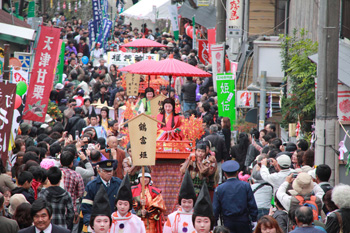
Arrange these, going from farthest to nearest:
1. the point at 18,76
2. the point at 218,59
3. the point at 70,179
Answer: the point at 218,59, the point at 18,76, the point at 70,179

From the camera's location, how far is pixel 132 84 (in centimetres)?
2164

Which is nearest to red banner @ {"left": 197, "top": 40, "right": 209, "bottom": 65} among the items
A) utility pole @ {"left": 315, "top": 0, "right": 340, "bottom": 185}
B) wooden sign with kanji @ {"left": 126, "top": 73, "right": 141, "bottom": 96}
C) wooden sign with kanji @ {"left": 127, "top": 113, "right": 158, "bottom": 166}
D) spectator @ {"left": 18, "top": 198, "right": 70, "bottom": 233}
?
wooden sign with kanji @ {"left": 126, "top": 73, "right": 141, "bottom": 96}

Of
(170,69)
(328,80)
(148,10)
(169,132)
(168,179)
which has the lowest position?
(168,179)

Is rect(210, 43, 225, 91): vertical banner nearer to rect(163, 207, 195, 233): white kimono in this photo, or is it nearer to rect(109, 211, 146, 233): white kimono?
rect(163, 207, 195, 233): white kimono

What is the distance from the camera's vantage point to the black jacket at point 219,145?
47.9ft

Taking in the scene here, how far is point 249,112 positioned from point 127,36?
21.4 metres

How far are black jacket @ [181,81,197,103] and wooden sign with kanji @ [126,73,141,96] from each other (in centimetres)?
160

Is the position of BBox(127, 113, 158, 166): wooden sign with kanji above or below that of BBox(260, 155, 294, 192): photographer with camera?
above

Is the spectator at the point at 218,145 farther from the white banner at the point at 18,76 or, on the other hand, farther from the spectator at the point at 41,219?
the spectator at the point at 41,219

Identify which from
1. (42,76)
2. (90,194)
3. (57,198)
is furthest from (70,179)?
(42,76)

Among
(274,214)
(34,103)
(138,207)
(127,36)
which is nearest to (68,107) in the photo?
(34,103)

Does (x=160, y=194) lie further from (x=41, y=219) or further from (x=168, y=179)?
(x=41, y=219)

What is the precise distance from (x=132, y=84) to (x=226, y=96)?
5342 millimetres

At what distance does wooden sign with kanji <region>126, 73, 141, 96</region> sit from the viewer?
2150 centimetres
